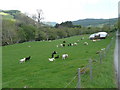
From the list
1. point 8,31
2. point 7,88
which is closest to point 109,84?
point 7,88

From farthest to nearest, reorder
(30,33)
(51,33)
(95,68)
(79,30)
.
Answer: (79,30), (51,33), (30,33), (95,68)

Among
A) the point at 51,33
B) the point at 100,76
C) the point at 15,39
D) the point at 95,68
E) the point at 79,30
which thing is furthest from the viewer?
the point at 79,30

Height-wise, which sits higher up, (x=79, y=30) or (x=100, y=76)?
(x=79, y=30)

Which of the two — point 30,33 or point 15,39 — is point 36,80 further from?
point 30,33

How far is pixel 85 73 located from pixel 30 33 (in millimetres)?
61000

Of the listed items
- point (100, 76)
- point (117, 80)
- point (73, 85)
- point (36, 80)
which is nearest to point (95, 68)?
point (100, 76)

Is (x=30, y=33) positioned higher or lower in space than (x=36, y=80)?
higher

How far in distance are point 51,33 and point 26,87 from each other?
229ft

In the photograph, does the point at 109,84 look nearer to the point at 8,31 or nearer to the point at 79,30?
the point at 8,31

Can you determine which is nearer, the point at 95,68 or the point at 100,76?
the point at 100,76

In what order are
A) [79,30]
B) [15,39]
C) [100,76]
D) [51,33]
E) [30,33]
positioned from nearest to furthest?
1. [100,76]
2. [15,39]
3. [30,33]
4. [51,33]
5. [79,30]

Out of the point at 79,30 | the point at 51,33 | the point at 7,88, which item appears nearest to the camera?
the point at 7,88

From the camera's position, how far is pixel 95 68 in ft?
45.4

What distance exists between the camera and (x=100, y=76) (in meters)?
11.9
